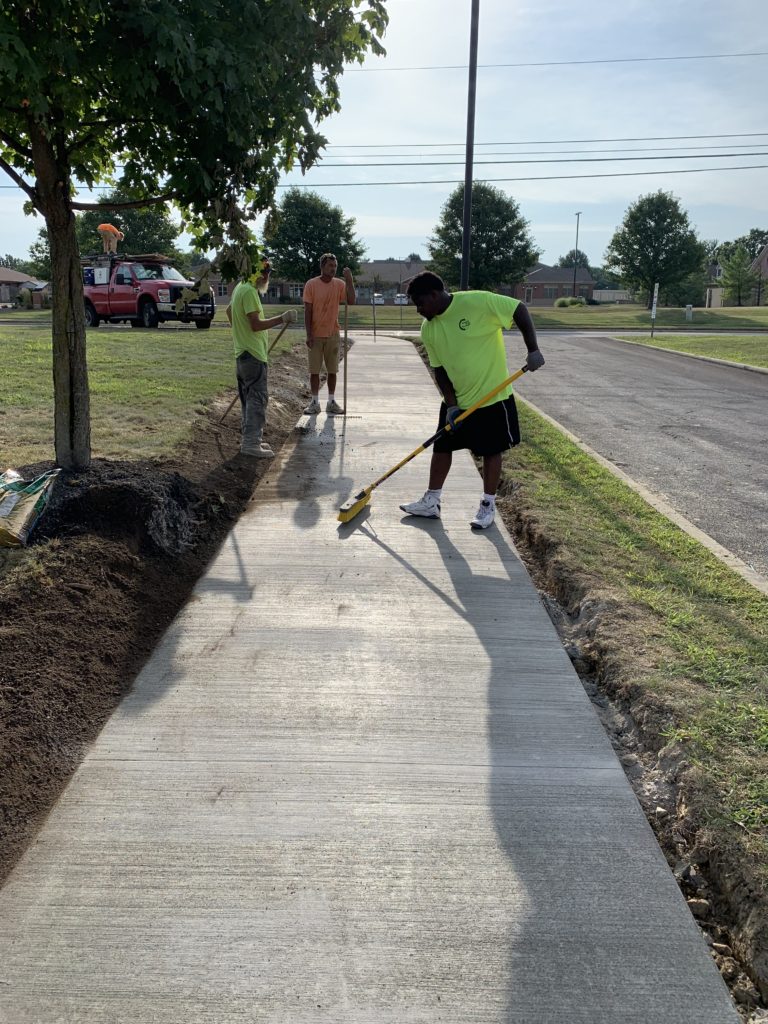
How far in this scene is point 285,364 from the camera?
581 inches

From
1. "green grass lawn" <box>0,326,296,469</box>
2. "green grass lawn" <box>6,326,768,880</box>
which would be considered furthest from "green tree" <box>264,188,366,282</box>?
"green grass lawn" <box>6,326,768,880</box>

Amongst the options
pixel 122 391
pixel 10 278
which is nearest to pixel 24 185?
pixel 122 391

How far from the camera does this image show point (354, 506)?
232 inches

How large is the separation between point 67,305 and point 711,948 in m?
5.00

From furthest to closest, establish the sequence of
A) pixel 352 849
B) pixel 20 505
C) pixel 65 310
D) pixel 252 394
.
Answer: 1. pixel 252 394
2. pixel 65 310
3. pixel 20 505
4. pixel 352 849

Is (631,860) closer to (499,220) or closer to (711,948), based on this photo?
(711,948)

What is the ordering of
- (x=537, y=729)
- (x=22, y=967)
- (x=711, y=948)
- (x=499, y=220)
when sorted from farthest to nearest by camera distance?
(x=499, y=220) → (x=537, y=729) → (x=711, y=948) → (x=22, y=967)

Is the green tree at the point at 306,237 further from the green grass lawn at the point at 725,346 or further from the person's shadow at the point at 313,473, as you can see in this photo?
the person's shadow at the point at 313,473

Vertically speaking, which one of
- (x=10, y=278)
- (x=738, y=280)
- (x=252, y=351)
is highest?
(x=738, y=280)

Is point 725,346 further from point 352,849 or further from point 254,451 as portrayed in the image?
point 352,849

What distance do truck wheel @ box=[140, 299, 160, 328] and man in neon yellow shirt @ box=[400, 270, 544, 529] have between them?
1862 cm

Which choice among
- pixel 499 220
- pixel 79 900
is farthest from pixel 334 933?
pixel 499 220

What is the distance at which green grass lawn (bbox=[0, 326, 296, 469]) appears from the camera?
7.12m

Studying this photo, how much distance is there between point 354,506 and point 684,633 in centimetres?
264
